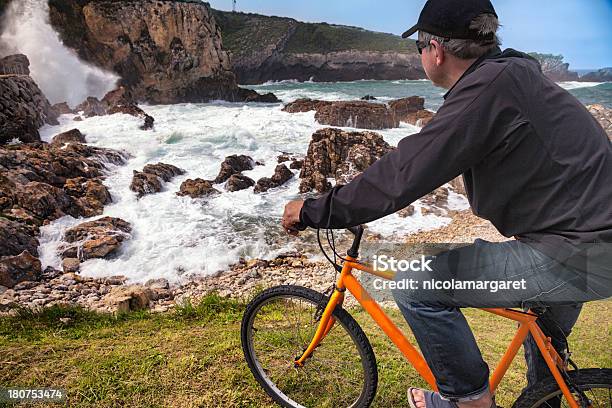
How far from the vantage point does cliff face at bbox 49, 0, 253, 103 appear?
42.3m

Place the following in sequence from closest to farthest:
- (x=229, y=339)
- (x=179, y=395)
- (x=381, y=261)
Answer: (x=381, y=261) < (x=179, y=395) < (x=229, y=339)

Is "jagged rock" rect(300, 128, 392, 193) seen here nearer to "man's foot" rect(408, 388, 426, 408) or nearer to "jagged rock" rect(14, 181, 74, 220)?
"jagged rock" rect(14, 181, 74, 220)

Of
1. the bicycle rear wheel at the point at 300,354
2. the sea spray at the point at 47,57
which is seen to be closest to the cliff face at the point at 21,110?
the sea spray at the point at 47,57

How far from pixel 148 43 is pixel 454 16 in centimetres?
4750

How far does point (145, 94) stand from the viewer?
43.3 meters

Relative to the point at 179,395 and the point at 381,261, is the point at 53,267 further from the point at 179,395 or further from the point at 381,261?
the point at 381,261

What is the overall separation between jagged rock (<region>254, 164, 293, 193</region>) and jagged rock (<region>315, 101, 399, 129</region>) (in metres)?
11.4

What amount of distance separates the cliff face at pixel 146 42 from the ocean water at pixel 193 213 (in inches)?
702

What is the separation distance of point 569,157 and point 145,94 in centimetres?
4641

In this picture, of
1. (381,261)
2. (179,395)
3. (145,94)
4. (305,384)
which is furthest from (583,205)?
(145,94)

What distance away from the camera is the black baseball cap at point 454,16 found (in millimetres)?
1884

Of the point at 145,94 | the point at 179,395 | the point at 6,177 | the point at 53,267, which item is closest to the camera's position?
the point at 179,395

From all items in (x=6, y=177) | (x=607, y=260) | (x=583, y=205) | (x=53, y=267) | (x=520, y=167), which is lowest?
(x=53, y=267)

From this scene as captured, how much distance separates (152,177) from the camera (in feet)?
53.3
